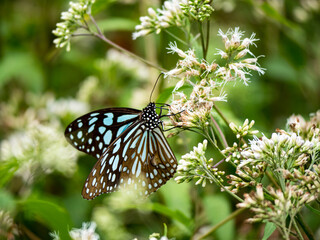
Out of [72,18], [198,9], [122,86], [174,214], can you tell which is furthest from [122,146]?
[122,86]

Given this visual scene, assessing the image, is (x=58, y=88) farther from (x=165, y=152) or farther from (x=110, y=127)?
(x=165, y=152)

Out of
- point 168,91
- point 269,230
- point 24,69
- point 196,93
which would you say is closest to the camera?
point 269,230

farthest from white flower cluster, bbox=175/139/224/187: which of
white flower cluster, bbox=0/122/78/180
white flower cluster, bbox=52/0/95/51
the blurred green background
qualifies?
white flower cluster, bbox=0/122/78/180

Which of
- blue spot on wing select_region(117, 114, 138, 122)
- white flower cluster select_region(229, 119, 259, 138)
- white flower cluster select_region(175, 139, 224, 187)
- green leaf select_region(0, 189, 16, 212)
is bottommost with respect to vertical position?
green leaf select_region(0, 189, 16, 212)

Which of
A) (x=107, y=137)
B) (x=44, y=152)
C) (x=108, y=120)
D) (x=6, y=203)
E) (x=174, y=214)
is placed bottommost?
(x=6, y=203)

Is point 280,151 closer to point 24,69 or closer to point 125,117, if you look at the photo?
point 125,117

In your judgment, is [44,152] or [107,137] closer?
[107,137]

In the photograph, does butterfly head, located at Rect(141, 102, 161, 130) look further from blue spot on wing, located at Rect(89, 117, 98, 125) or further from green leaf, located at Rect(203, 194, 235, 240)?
green leaf, located at Rect(203, 194, 235, 240)
